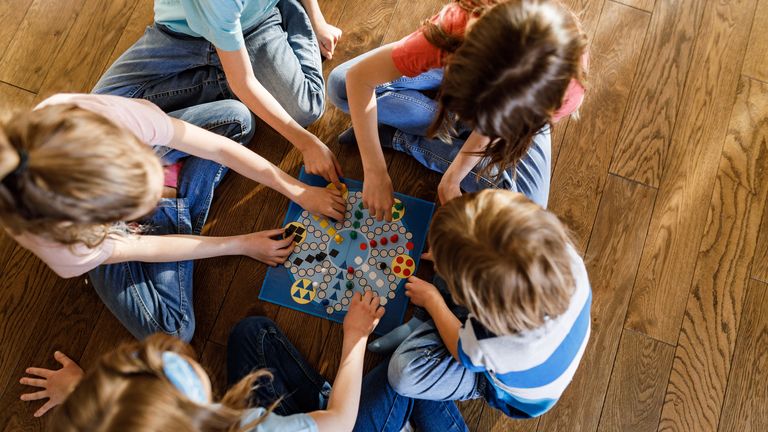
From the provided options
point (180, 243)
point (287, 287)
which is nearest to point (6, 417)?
point (180, 243)

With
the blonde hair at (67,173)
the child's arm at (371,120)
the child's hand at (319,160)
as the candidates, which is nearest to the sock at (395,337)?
the child's arm at (371,120)

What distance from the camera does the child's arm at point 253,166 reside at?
3.65 ft

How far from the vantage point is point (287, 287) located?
48.7 inches

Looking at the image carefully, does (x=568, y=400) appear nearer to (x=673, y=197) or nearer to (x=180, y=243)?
(x=673, y=197)

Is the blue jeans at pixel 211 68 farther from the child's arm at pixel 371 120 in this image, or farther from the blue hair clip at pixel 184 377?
the blue hair clip at pixel 184 377

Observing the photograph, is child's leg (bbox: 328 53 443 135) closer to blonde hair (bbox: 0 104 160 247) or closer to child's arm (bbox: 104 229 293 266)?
child's arm (bbox: 104 229 293 266)

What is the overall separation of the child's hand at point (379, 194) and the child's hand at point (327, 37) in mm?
353

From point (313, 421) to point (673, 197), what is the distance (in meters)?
0.91

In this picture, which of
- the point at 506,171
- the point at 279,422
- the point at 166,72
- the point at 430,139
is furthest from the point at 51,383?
the point at 506,171

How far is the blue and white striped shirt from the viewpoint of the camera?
0.90m

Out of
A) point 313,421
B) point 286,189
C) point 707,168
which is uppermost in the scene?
point 707,168

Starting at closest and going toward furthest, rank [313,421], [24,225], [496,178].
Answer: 1. [24,225]
2. [313,421]
3. [496,178]

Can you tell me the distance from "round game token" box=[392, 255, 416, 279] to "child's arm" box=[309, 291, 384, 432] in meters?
0.07

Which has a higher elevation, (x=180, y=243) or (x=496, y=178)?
(x=496, y=178)
